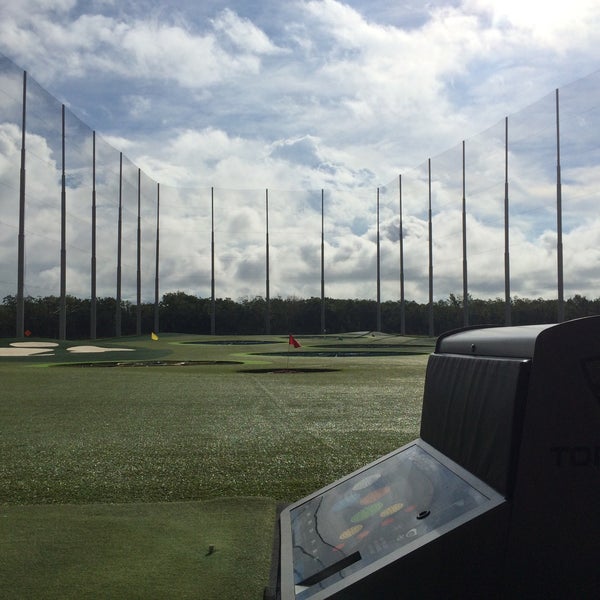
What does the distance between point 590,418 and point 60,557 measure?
3.02 meters

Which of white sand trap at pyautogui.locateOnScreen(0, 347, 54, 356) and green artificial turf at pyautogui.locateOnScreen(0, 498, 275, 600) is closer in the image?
Answer: green artificial turf at pyautogui.locateOnScreen(0, 498, 275, 600)

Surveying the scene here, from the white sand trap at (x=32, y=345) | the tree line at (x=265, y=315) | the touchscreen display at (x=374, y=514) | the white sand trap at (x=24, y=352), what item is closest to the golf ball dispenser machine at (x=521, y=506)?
the touchscreen display at (x=374, y=514)

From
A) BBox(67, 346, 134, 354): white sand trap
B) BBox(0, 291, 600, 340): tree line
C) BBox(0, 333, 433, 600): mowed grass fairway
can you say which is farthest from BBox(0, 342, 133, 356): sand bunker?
BBox(0, 291, 600, 340): tree line

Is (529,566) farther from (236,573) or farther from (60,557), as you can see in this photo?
(60,557)

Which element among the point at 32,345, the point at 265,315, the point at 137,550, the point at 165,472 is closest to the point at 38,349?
the point at 32,345

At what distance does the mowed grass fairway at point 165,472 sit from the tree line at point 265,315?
36497mm

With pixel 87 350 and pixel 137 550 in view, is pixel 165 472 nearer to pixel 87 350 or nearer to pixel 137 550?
pixel 137 550

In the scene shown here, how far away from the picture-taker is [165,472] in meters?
6.41

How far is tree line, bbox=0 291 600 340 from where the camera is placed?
162 feet

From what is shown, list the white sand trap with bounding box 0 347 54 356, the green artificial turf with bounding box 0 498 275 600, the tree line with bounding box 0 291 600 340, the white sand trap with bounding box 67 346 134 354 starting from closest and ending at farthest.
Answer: the green artificial turf with bounding box 0 498 275 600 < the white sand trap with bounding box 0 347 54 356 < the white sand trap with bounding box 67 346 134 354 < the tree line with bounding box 0 291 600 340

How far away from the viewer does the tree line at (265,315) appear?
1939 inches

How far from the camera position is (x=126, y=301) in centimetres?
5622

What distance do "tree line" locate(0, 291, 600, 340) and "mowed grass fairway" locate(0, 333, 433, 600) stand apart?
3650 cm

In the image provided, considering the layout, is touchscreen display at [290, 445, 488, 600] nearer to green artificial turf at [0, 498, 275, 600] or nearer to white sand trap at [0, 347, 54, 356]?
green artificial turf at [0, 498, 275, 600]
